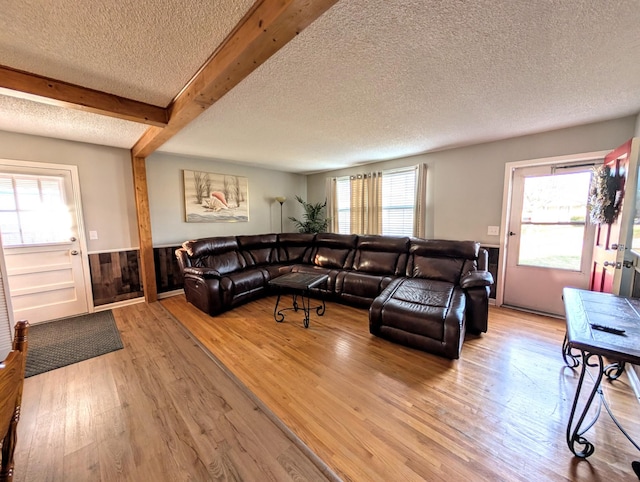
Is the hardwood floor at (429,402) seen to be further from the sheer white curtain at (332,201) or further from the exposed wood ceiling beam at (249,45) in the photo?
the sheer white curtain at (332,201)

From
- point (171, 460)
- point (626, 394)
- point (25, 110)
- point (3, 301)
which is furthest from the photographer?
point (25, 110)

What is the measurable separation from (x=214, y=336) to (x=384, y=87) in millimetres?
2967

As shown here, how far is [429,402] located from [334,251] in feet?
9.55

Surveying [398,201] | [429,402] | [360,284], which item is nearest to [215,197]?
[360,284]

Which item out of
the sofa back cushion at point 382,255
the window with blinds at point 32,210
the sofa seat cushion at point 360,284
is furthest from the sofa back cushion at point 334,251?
the window with blinds at point 32,210

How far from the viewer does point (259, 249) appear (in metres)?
4.73

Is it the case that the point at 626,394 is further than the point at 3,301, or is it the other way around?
the point at 3,301

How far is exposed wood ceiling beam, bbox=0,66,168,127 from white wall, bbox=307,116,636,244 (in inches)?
145

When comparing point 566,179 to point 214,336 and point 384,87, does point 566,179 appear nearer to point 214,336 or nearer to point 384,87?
point 384,87

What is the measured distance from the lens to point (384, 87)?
196 cm

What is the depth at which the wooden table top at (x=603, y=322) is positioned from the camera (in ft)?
3.91

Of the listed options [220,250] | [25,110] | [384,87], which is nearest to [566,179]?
[384,87]

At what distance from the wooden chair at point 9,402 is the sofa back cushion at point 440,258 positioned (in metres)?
3.57

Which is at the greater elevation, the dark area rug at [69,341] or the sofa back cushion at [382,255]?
the sofa back cushion at [382,255]
